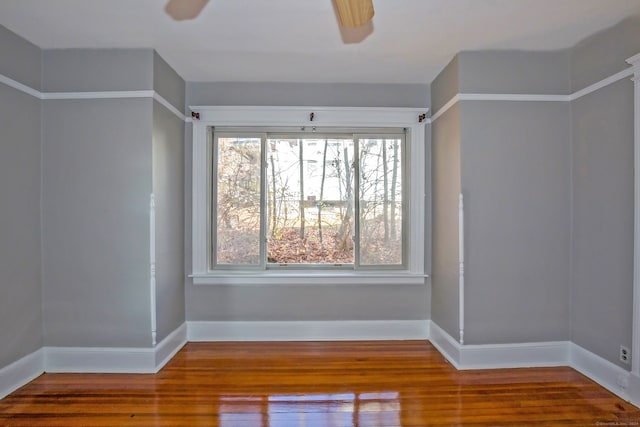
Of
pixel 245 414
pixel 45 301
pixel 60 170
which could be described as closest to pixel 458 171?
pixel 245 414

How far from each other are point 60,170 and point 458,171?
3.19 metres

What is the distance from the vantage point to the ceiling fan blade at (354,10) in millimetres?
1535

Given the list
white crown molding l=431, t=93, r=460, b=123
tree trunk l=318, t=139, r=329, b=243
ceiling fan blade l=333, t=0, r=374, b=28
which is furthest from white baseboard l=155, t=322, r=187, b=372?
white crown molding l=431, t=93, r=460, b=123

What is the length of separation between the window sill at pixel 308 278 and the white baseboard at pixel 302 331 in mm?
389

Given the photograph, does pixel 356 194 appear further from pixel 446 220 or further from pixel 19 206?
pixel 19 206

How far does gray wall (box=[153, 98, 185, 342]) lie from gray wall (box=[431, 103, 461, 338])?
2434 millimetres

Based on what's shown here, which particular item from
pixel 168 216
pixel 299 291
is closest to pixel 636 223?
pixel 299 291

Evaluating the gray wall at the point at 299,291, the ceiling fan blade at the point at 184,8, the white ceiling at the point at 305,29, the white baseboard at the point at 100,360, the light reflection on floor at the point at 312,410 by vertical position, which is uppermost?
the ceiling fan blade at the point at 184,8

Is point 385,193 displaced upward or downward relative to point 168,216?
upward

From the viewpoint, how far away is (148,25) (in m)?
2.45

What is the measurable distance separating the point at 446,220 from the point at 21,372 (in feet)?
11.6

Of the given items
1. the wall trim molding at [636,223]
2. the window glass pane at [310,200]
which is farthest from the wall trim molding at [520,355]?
the window glass pane at [310,200]

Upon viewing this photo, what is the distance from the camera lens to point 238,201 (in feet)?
11.6

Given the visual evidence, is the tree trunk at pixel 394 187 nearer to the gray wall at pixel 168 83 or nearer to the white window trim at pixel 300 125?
the white window trim at pixel 300 125
